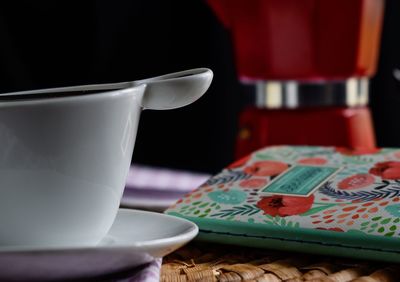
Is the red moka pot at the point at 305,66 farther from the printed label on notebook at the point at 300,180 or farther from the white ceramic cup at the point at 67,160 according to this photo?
the white ceramic cup at the point at 67,160

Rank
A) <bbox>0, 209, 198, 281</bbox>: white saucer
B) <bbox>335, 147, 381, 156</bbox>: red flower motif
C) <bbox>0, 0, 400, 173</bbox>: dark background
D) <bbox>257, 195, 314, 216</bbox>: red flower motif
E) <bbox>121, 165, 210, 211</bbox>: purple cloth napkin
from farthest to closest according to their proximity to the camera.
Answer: <bbox>0, 0, 400, 173</bbox>: dark background → <bbox>121, 165, 210, 211</bbox>: purple cloth napkin → <bbox>335, 147, 381, 156</bbox>: red flower motif → <bbox>257, 195, 314, 216</bbox>: red flower motif → <bbox>0, 209, 198, 281</bbox>: white saucer

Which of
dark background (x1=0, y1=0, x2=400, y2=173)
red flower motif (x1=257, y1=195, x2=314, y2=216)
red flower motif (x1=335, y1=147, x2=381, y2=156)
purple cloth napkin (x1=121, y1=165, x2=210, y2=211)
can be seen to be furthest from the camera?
dark background (x1=0, y1=0, x2=400, y2=173)

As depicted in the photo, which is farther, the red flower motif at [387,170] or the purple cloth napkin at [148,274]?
the red flower motif at [387,170]

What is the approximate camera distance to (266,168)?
1.50 ft

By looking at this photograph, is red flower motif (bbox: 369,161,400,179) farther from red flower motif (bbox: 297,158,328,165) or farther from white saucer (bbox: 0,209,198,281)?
white saucer (bbox: 0,209,198,281)

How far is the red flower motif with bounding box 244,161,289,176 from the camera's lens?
447mm

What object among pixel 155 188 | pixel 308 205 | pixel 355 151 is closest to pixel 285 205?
pixel 308 205

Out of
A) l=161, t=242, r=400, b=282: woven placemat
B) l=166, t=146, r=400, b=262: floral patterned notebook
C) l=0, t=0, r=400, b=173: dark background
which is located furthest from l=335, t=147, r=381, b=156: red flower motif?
l=0, t=0, r=400, b=173: dark background

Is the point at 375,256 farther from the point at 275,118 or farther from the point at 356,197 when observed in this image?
the point at 275,118

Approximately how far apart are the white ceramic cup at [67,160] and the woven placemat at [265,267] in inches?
2.1

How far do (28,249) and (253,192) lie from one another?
0.60ft

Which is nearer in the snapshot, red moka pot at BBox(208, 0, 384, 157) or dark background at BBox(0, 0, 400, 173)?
red moka pot at BBox(208, 0, 384, 157)

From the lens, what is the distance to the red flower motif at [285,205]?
377mm

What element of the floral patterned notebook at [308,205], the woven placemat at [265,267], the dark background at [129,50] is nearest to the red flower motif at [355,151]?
the floral patterned notebook at [308,205]
